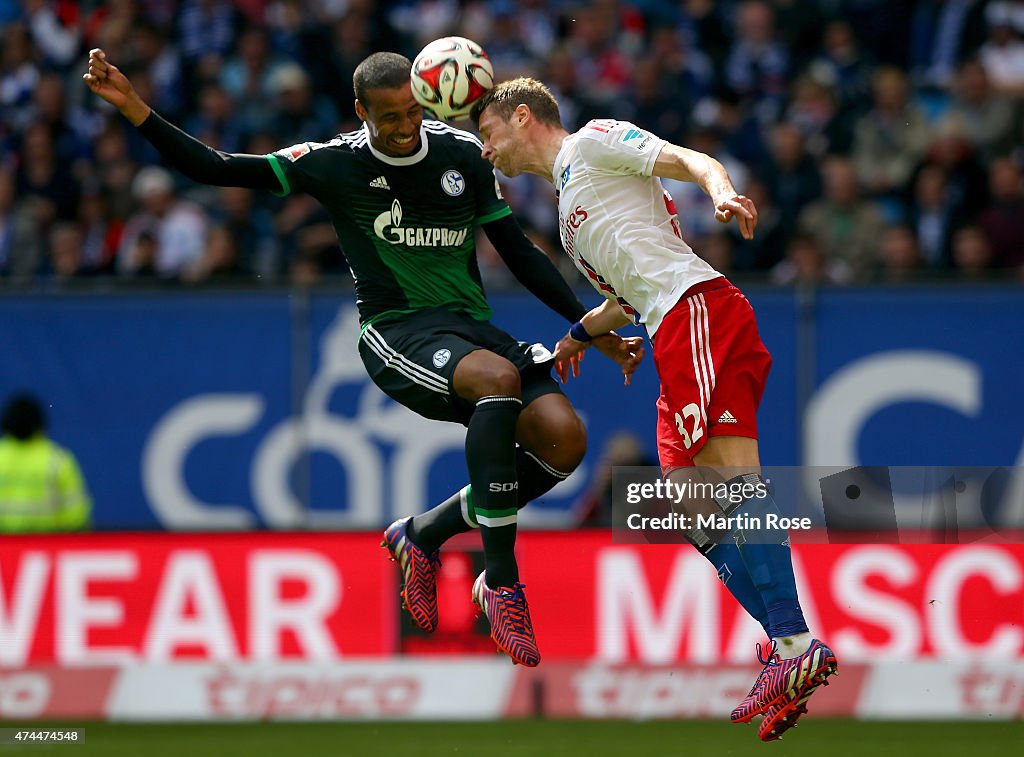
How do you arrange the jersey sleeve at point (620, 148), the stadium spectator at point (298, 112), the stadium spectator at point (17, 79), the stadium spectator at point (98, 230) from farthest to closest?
1. the stadium spectator at point (17, 79)
2. the stadium spectator at point (298, 112)
3. the stadium spectator at point (98, 230)
4. the jersey sleeve at point (620, 148)

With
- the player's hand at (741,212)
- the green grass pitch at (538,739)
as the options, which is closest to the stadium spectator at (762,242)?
the green grass pitch at (538,739)

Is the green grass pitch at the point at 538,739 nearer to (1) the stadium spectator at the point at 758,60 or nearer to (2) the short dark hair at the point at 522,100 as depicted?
(2) the short dark hair at the point at 522,100

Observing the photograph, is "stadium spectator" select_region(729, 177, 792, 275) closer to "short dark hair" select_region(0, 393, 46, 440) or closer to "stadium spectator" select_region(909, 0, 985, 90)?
"stadium spectator" select_region(909, 0, 985, 90)

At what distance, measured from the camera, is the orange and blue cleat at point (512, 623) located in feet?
23.8

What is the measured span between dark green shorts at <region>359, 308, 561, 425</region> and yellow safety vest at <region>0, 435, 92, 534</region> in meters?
5.26

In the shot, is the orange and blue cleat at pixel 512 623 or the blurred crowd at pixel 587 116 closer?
the orange and blue cleat at pixel 512 623

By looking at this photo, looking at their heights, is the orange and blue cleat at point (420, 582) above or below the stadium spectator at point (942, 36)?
below

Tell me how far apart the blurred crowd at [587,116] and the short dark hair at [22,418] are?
1.26 m

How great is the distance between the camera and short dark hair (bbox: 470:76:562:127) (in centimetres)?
737

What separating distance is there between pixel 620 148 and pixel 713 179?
60cm

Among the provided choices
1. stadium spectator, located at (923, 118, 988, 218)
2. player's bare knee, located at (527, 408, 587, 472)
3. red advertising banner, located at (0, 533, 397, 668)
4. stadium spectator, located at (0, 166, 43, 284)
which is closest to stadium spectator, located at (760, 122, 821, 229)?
stadium spectator, located at (923, 118, 988, 218)

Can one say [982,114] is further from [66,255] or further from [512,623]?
[512,623]

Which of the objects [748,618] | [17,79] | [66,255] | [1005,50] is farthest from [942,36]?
[17,79]

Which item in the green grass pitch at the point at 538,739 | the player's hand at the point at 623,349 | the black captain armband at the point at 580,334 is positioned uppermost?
the black captain armband at the point at 580,334
